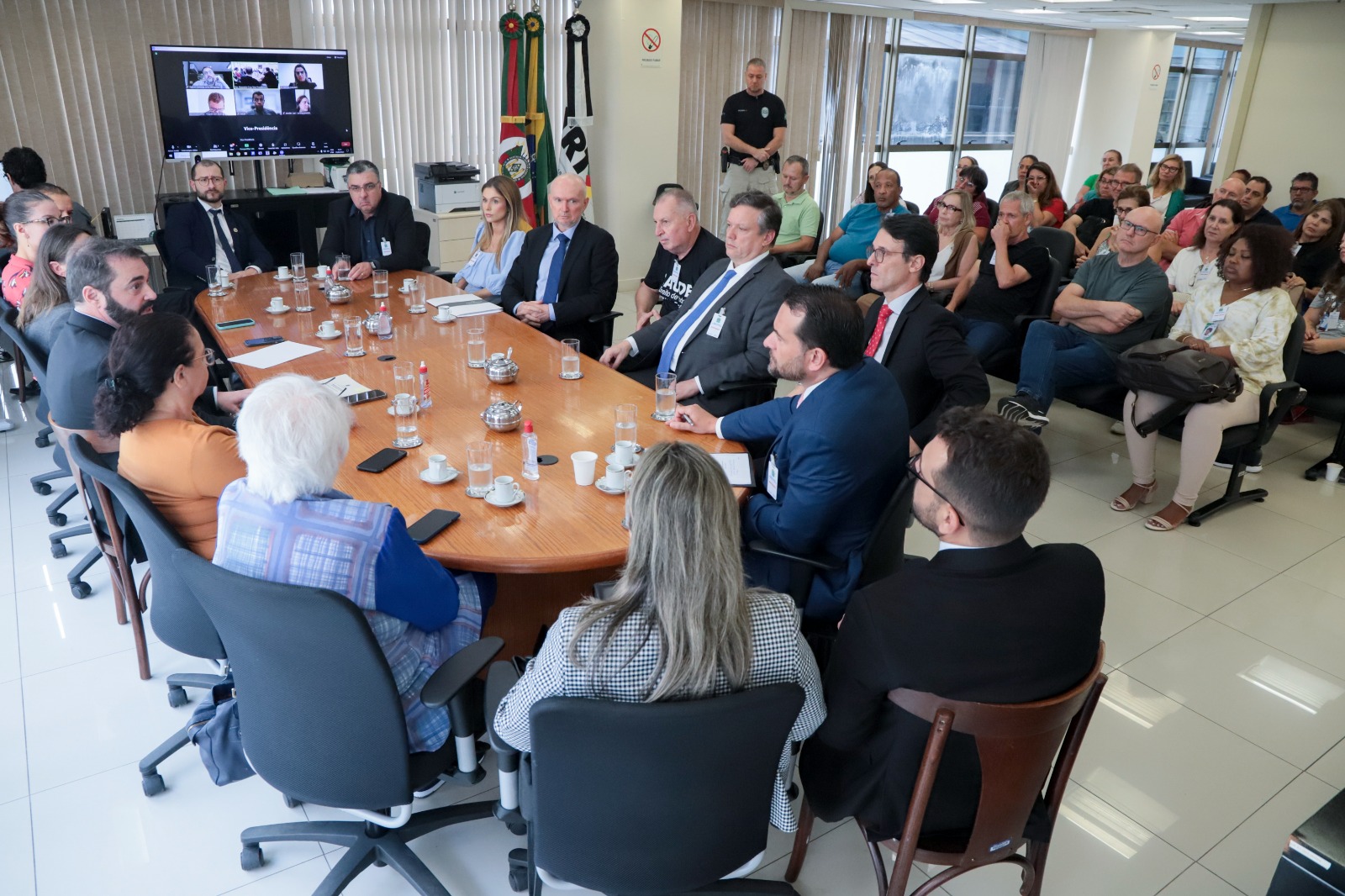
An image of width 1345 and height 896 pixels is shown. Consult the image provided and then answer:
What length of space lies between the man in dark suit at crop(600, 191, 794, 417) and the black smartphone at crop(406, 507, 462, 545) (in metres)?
Result: 1.38

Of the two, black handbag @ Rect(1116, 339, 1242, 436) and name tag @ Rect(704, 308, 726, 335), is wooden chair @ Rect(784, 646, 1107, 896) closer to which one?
name tag @ Rect(704, 308, 726, 335)

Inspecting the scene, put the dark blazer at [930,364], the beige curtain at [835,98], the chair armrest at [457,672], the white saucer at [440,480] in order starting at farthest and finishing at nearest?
the beige curtain at [835,98]
the dark blazer at [930,364]
the white saucer at [440,480]
the chair armrest at [457,672]

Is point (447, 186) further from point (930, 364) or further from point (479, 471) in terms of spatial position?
point (479, 471)

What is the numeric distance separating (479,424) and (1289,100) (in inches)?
318

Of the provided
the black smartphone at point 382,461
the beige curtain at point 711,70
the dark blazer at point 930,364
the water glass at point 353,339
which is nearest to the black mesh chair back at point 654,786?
the black smartphone at point 382,461

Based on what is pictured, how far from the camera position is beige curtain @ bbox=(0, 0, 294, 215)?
5.72 m

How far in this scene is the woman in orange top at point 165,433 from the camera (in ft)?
7.18

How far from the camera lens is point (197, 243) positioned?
5367 mm

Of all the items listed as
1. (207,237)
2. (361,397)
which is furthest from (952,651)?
(207,237)

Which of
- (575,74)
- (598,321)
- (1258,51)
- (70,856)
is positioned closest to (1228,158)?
(1258,51)

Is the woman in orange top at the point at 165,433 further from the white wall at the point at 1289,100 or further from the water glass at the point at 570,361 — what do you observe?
the white wall at the point at 1289,100

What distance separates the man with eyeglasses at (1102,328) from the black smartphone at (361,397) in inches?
117

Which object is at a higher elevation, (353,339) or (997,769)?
(353,339)

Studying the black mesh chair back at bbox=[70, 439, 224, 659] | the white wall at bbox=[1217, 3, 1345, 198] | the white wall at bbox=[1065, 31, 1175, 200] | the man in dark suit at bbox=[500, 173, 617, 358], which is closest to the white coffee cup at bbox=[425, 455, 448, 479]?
the black mesh chair back at bbox=[70, 439, 224, 659]
